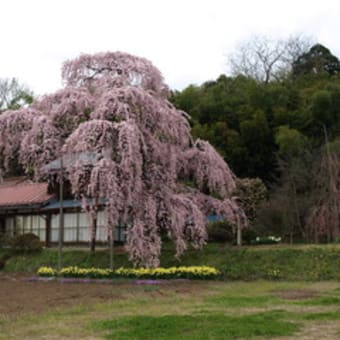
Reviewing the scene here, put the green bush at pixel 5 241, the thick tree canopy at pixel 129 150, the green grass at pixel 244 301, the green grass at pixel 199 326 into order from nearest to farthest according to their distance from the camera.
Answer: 1. the green grass at pixel 199 326
2. the green grass at pixel 244 301
3. the thick tree canopy at pixel 129 150
4. the green bush at pixel 5 241

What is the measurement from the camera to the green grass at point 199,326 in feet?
24.7

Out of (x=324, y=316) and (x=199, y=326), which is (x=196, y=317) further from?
(x=324, y=316)

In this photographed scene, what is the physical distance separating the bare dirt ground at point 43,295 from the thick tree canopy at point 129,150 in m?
2.43

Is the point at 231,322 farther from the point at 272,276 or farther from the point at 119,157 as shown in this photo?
the point at 119,157

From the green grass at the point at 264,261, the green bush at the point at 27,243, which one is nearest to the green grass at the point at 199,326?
the green grass at the point at 264,261

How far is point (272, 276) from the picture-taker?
653 inches

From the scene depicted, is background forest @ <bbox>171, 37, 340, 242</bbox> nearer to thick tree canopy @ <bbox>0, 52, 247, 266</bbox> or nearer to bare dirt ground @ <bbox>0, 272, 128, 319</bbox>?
thick tree canopy @ <bbox>0, 52, 247, 266</bbox>

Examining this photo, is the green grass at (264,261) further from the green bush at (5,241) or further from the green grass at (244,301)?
the green bush at (5,241)

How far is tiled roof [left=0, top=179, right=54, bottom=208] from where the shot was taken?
2706 centimetres

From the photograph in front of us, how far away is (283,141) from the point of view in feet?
88.6

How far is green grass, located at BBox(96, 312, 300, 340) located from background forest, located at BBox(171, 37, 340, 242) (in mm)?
12227

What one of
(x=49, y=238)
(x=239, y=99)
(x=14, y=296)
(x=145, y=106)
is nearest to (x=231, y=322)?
(x=14, y=296)

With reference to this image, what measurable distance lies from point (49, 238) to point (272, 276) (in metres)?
13.5

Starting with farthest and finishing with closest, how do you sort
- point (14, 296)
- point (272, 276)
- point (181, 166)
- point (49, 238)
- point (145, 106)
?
point (49, 238), point (181, 166), point (145, 106), point (272, 276), point (14, 296)
